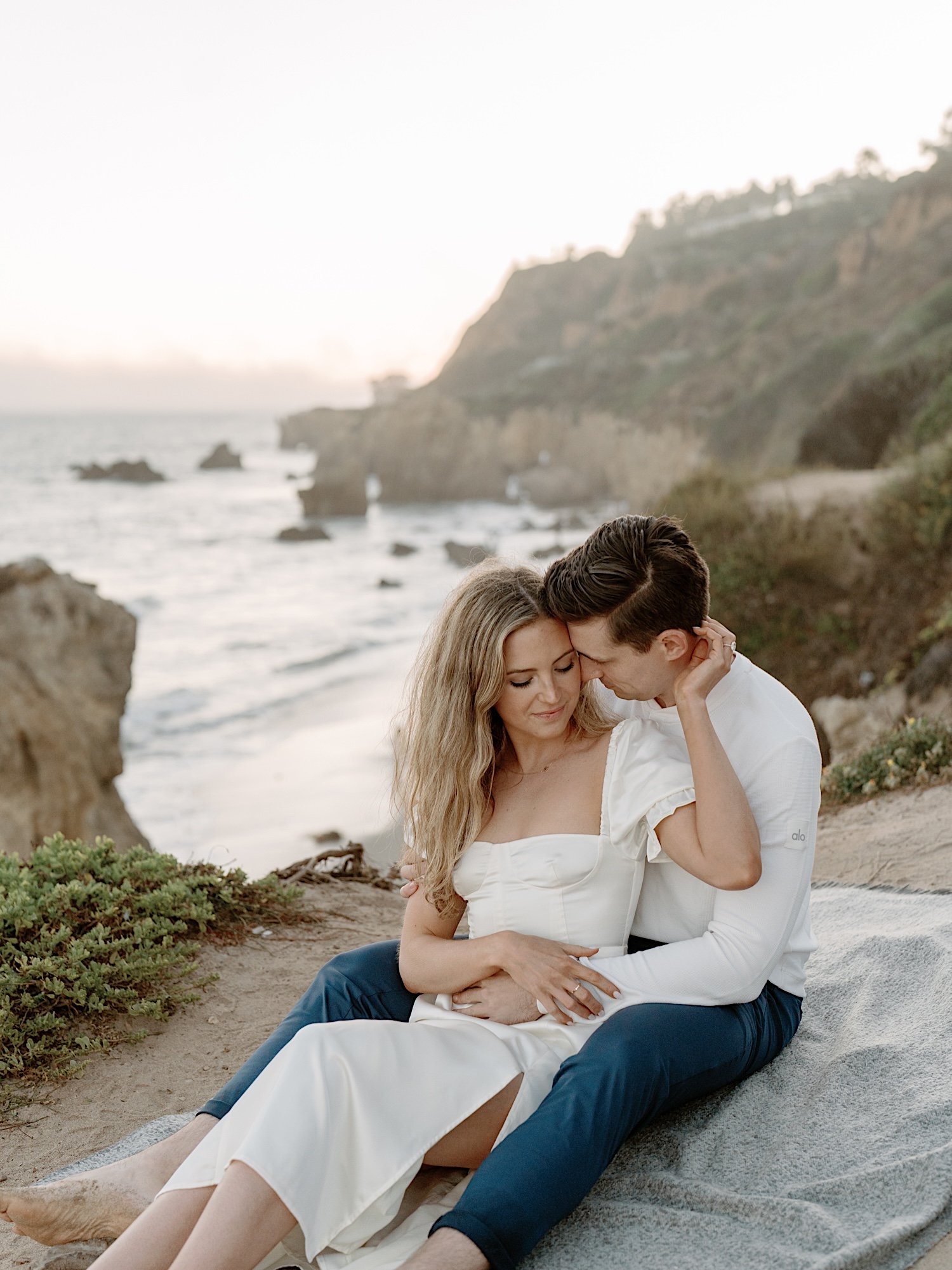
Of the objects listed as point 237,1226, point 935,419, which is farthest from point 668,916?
point 935,419

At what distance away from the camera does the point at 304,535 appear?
32719 millimetres

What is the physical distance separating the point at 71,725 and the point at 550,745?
6.45 metres

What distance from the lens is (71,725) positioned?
8.53 meters

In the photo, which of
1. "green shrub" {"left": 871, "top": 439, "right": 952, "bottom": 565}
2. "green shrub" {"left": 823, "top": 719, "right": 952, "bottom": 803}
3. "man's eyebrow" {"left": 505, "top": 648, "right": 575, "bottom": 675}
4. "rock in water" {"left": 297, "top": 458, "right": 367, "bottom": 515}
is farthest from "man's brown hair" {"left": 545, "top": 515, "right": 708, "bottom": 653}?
"rock in water" {"left": 297, "top": 458, "right": 367, "bottom": 515}

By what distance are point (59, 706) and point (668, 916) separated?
22.1 ft

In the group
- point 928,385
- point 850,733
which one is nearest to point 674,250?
point 928,385

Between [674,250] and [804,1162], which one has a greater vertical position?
[674,250]

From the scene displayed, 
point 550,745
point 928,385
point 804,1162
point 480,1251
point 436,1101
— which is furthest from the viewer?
point 928,385

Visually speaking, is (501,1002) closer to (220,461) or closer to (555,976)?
(555,976)

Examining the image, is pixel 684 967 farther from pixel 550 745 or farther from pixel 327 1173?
pixel 327 1173

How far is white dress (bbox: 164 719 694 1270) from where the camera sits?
7.58ft

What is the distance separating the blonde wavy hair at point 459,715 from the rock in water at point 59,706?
5.90m

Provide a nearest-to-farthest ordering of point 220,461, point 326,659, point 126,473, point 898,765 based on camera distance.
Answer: point 898,765 < point 326,659 < point 126,473 < point 220,461

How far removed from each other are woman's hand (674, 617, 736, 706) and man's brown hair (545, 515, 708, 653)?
0.07 meters
